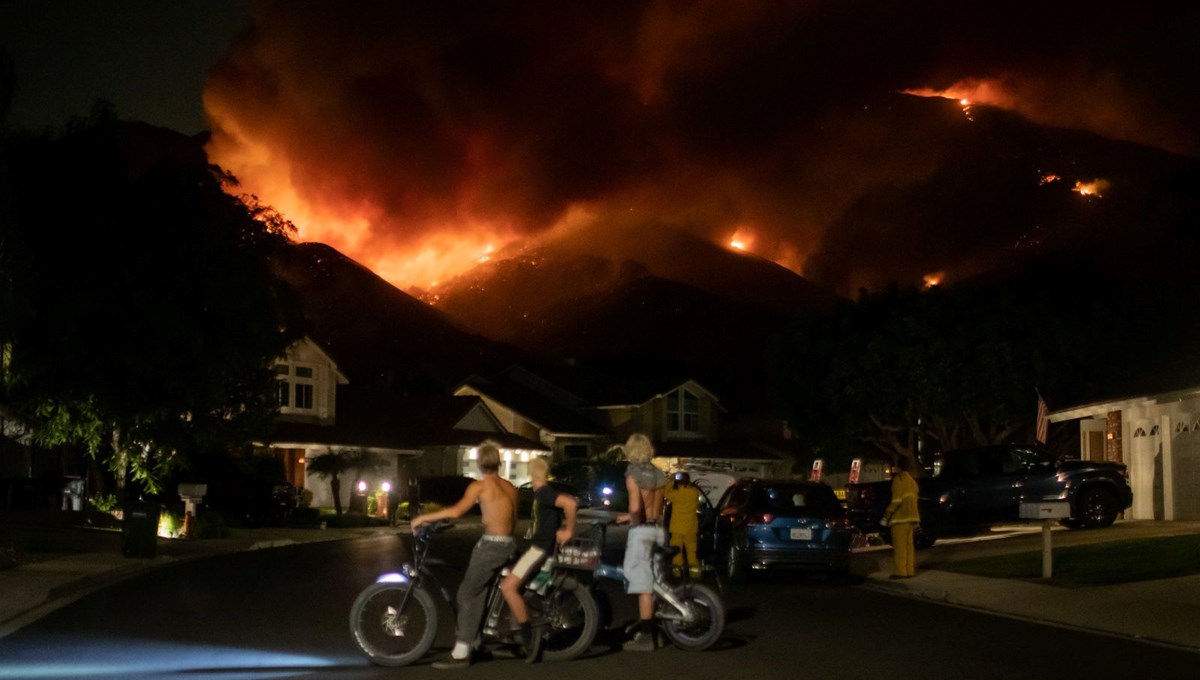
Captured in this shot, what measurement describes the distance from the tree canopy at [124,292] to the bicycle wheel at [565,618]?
16.2 meters

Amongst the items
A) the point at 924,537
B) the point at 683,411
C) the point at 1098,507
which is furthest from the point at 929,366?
the point at 683,411

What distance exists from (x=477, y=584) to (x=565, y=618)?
916mm

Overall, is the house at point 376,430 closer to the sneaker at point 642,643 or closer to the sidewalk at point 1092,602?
the sidewalk at point 1092,602

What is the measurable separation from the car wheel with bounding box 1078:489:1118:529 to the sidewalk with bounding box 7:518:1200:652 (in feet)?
15.4

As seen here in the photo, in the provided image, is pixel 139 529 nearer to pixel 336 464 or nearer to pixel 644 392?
pixel 336 464

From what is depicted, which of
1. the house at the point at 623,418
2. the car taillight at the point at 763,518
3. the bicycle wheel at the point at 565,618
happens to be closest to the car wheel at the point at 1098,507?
the car taillight at the point at 763,518

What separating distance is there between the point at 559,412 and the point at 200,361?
131ft

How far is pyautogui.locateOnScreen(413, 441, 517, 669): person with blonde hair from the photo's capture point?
11.6 metres

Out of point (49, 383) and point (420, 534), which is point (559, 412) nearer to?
point (49, 383)

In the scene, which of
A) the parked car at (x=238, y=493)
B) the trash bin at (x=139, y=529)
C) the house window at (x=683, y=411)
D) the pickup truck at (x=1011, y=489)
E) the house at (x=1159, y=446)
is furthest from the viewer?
the house window at (x=683, y=411)

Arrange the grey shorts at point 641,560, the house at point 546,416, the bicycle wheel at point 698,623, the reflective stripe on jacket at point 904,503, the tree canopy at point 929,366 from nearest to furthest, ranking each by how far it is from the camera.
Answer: the grey shorts at point 641,560 < the bicycle wheel at point 698,623 < the reflective stripe on jacket at point 904,503 < the tree canopy at point 929,366 < the house at point 546,416

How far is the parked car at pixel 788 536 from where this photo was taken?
20.8m

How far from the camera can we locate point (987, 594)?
61.7 feet

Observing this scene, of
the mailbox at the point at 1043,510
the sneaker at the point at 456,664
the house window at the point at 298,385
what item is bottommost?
the sneaker at the point at 456,664
